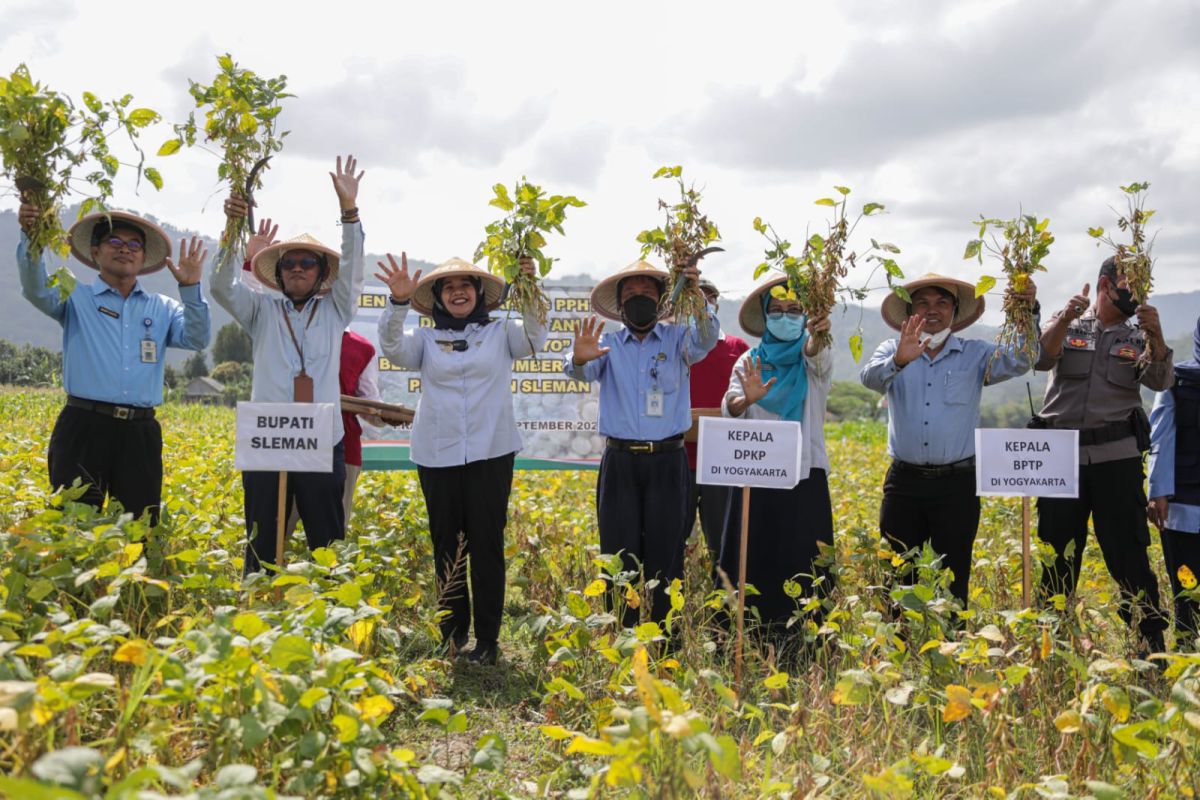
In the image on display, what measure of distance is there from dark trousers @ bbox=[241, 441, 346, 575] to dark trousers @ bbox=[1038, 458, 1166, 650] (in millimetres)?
3234

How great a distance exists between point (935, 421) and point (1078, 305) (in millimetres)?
788

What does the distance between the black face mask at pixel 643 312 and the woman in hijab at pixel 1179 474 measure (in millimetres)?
2319

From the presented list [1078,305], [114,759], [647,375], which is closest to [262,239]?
[647,375]

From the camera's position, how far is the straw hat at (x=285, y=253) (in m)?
3.98

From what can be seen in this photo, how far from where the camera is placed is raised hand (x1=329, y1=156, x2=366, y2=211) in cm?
383

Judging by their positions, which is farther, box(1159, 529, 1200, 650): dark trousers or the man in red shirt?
the man in red shirt

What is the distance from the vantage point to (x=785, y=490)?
4.11 m

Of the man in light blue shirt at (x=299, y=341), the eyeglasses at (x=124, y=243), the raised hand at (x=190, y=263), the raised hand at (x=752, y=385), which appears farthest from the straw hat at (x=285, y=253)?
the raised hand at (x=752, y=385)

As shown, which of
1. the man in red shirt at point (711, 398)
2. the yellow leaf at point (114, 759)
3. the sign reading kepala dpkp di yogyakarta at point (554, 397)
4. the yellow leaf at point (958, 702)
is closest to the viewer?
the yellow leaf at point (114, 759)

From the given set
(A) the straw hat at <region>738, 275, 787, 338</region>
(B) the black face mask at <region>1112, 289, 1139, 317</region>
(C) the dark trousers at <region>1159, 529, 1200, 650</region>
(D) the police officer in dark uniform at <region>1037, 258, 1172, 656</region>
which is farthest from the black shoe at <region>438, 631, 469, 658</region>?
(B) the black face mask at <region>1112, 289, 1139, 317</region>

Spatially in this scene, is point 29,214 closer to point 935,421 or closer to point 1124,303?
point 935,421

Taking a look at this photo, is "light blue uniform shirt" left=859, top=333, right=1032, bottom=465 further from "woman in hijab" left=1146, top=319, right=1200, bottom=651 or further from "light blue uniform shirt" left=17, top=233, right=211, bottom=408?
"light blue uniform shirt" left=17, top=233, right=211, bottom=408

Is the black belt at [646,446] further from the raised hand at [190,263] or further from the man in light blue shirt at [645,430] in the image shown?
the raised hand at [190,263]

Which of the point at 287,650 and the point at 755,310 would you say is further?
the point at 755,310
